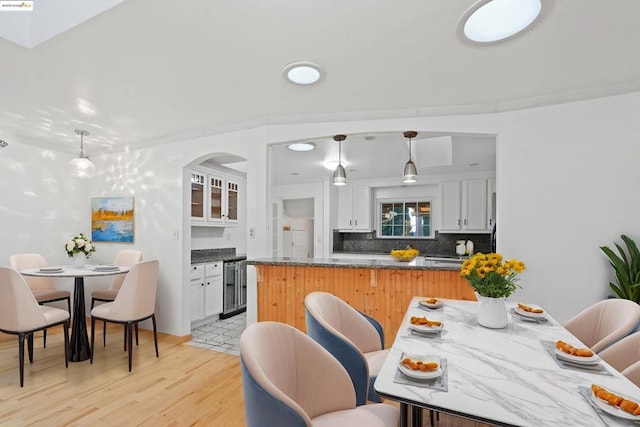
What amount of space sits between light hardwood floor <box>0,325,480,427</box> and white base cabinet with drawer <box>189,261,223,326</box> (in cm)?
69

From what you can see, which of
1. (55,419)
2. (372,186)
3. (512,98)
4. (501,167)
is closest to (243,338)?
(55,419)

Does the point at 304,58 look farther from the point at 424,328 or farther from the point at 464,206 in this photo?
the point at 464,206

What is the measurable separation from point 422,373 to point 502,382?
267 millimetres

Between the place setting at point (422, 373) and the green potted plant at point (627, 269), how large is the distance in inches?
74.0

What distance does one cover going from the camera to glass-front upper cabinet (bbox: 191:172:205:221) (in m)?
4.42

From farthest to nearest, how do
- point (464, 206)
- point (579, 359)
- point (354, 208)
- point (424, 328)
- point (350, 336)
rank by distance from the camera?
1. point (354, 208)
2. point (464, 206)
3. point (350, 336)
4. point (424, 328)
5. point (579, 359)

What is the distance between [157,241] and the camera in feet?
13.2

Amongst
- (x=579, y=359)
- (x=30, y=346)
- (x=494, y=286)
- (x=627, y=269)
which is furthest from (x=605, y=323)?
(x=30, y=346)

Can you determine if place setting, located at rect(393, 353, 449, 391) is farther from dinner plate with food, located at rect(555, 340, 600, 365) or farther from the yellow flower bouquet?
the yellow flower bouquet

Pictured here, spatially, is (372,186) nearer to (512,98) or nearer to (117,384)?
(512,98)

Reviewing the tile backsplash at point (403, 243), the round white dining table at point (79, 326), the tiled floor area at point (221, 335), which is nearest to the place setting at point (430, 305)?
the tiled floor area at point (221, 335)

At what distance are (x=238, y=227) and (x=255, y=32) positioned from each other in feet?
14.4

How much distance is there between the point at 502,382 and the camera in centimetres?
112

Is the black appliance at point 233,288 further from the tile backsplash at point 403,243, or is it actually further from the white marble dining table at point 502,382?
the white marble dining table at point 502,382
